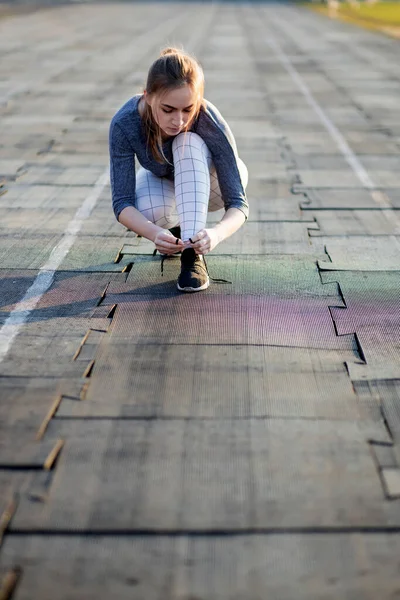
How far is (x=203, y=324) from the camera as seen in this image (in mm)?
5137

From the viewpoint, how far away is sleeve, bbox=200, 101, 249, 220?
5.59 m

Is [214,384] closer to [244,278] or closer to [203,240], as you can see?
[203,240]

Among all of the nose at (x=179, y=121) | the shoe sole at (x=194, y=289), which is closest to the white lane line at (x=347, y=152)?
the shoe sole at (x=194, y=289)

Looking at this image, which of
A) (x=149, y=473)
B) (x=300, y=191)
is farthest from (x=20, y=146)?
(x=149, y=473)

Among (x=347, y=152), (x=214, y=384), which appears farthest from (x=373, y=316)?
(x=347, y=152)

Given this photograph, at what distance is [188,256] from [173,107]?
3.03ft

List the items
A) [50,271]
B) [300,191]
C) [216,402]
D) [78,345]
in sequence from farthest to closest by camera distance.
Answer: [300,191], [50,271], [78,345], [216,402]

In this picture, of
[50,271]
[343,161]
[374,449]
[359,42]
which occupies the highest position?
[374,449]

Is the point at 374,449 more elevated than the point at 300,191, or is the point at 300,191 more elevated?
the point at 374,449

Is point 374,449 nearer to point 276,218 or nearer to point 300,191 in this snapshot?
point 276,218

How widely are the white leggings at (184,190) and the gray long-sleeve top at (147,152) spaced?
8 cm

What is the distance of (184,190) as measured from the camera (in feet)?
18.1

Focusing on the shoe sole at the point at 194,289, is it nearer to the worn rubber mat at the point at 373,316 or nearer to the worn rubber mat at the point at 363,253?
the worn rubber mat at the point at 373,316

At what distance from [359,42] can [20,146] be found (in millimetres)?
22867
